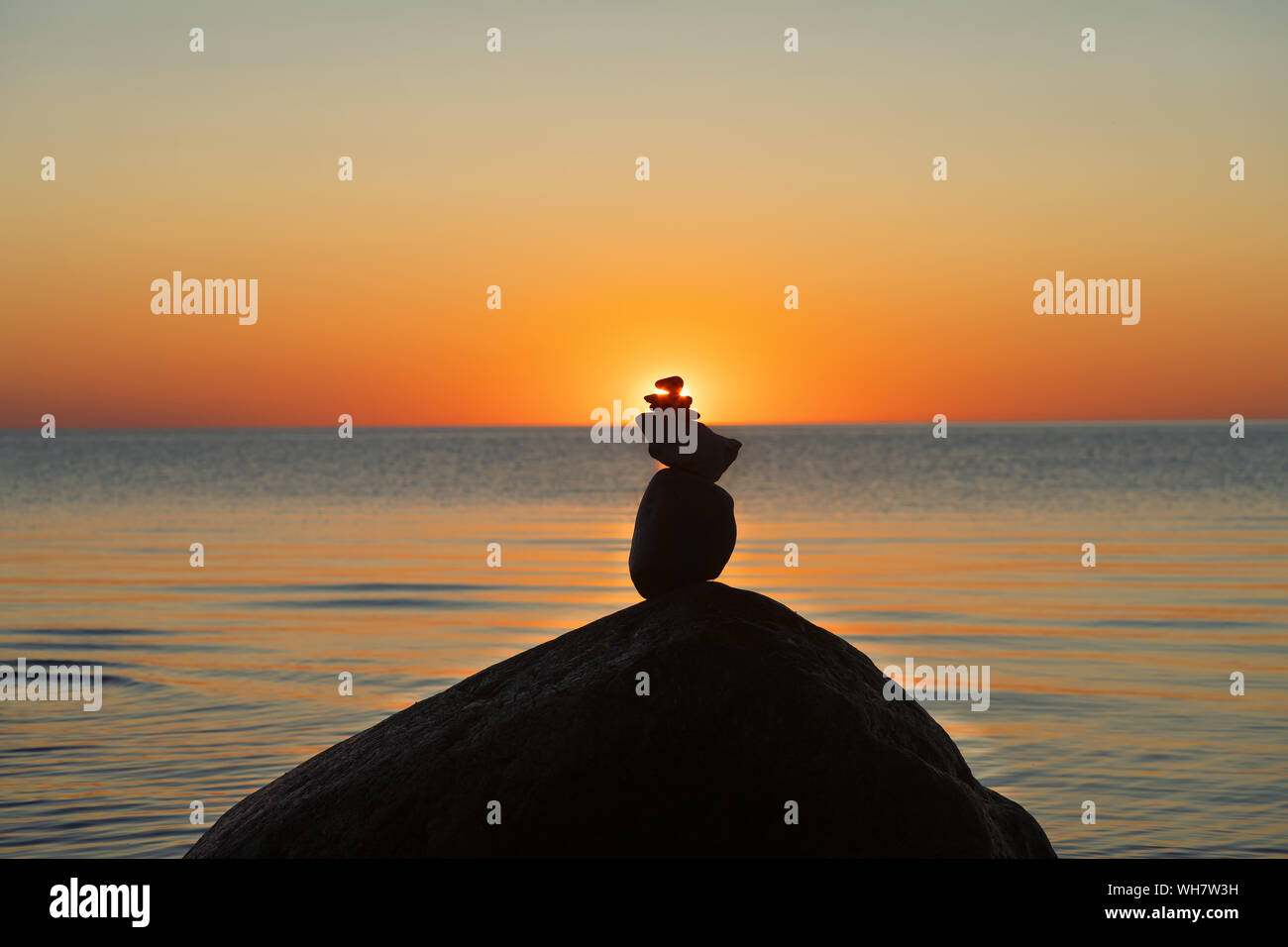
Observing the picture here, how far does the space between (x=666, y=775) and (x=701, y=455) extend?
7.01ft

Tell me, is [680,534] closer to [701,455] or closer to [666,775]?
[701,455]

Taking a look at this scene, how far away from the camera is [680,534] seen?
8.21 meters

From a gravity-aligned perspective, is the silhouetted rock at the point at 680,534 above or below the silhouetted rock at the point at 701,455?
below

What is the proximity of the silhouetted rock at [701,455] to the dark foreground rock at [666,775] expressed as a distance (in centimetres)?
101

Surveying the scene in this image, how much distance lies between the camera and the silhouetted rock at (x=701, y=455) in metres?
8.24

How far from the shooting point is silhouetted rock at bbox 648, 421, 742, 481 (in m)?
8.24

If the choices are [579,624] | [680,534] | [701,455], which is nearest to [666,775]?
[680,534]

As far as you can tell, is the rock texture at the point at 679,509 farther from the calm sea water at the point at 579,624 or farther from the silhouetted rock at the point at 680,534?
the calm sea water at the point at 579,624

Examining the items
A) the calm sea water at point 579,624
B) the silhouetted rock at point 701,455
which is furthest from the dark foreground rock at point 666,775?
the calm sea water at point 579,624

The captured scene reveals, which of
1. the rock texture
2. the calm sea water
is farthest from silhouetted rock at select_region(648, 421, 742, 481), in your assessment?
the calm sea water

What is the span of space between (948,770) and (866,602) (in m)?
15.1

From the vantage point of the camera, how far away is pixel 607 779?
7070 mm

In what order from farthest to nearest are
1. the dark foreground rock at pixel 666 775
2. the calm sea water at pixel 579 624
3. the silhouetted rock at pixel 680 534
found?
1. the calm sea water at pixel 579 624
2. the silhouetted rock at pixel 680 534
3. the dark foreground rock at pixel 666 775
